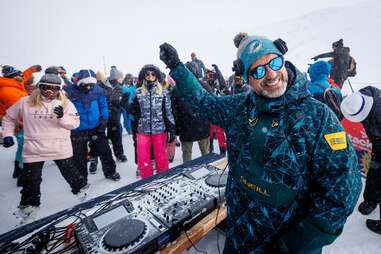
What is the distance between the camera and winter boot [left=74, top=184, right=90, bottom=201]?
12.1ft

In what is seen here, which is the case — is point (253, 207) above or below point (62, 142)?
above

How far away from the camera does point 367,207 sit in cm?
288

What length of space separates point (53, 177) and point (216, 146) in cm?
455

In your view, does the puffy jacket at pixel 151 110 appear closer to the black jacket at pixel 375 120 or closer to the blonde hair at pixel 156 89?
the blonde hair at pixel 156 89

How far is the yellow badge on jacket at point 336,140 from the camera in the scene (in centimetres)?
98

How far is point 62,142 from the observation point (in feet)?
10.7

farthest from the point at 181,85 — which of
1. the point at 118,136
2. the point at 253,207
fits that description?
the point at 118,136

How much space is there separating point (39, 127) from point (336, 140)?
3.74 metres

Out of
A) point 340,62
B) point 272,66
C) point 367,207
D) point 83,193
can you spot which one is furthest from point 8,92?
point 340,62

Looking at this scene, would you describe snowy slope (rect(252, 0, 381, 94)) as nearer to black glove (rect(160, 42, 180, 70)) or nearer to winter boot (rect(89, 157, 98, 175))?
winter boot (rect(89, 157, 98, 175))

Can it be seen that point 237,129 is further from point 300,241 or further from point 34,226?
point 34,226

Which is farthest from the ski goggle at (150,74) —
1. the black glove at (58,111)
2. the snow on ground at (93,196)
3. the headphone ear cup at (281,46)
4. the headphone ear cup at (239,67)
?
the headphone ear cup at (281,46)

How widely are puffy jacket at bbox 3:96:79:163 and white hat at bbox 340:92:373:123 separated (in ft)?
13.1

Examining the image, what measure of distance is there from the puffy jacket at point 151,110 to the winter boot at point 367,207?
3285 mm
